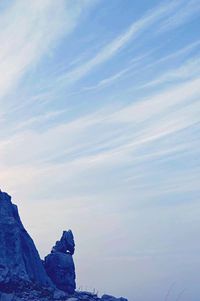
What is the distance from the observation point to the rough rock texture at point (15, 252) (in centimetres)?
6023

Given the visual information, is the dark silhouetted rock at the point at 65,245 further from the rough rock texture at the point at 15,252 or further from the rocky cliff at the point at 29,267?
the rough rock texture at the point at 15,252

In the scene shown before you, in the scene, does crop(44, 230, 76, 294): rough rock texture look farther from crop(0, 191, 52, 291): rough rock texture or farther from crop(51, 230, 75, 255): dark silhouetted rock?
crop(0, 191, 52, 291): rough rock texture

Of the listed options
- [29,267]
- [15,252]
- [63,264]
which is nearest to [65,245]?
[63,264]

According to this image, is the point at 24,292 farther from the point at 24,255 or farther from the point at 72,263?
the point at 72,263

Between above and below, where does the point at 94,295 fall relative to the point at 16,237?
below

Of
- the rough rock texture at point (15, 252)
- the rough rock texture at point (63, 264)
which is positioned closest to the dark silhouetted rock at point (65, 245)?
the rough rock texture at point (63, 264)

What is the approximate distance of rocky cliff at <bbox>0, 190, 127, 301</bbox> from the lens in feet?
177

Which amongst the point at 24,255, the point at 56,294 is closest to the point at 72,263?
the point at 24,255

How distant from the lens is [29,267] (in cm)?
6725

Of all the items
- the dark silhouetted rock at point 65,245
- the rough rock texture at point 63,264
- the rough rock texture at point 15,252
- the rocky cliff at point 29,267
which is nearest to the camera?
the rocky cliff at point 29,267

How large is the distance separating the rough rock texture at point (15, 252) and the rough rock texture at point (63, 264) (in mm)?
2985

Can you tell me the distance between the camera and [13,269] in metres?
61.6

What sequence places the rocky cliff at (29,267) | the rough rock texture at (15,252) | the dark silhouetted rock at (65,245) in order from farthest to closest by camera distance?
the dark silhouetted rock at (65,245)
the rough rock texture at (15,252)
the rocky cliff at (29,267)

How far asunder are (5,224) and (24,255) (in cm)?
513
